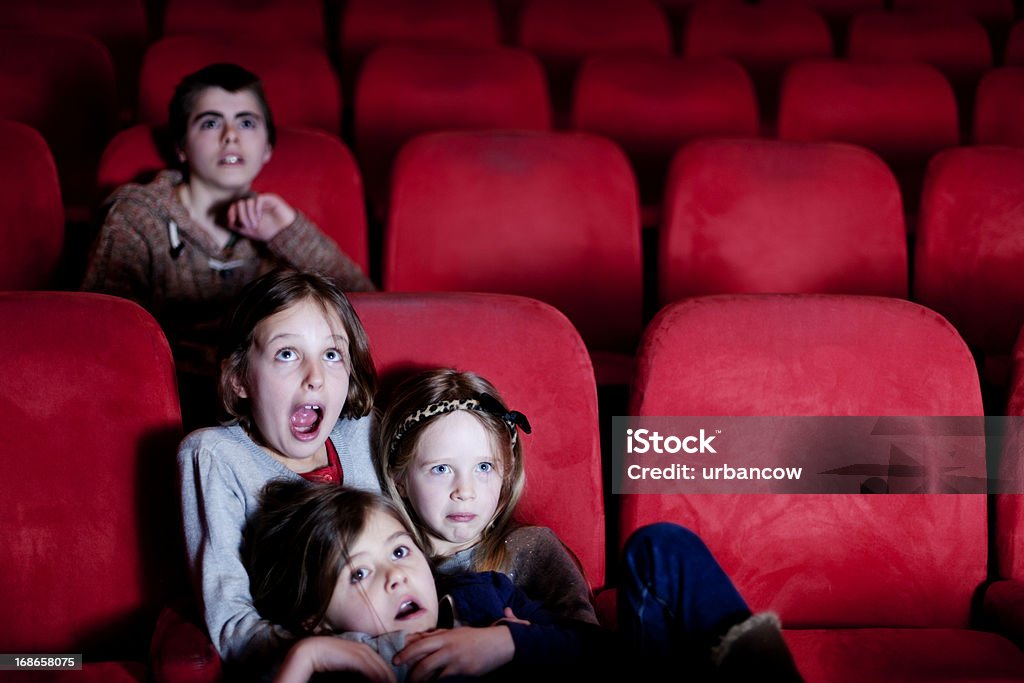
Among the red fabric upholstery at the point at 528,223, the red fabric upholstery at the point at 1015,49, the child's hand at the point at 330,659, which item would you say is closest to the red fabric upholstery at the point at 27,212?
the red fabric upholstery at the point at 528,223

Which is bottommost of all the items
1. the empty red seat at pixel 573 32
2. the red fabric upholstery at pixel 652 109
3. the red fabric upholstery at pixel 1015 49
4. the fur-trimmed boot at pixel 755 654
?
the fur-trimmed boot at pixel 755 654

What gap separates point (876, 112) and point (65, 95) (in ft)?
3.10

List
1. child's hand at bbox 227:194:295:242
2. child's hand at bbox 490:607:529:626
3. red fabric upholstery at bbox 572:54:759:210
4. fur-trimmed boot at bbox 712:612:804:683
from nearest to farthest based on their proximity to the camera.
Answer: fur-trimmed boot at bbox 712:612:804:683 < child's hand at bbox 490:607:529:626 < child's hand at bbox 227:194:295:242 < red fabric upholstery at bbox 572:54:759:210

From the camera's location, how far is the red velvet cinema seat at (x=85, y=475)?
1.87 ft

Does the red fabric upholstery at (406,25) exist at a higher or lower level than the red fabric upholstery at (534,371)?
higher

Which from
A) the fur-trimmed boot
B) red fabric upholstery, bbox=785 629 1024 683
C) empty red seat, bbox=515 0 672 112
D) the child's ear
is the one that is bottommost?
red fabric upholstery, bbox=785 629 1024 683

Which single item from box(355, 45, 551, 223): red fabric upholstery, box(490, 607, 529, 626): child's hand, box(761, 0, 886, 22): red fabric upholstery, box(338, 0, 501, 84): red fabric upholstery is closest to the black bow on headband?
box(490, 607, 529, 626): child's hand

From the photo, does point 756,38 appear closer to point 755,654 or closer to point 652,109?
point 652,109

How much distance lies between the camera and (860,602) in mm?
629

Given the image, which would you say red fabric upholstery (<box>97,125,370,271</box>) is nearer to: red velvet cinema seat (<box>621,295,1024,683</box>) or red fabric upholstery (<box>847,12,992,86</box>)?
red velvet cinema seat (<box>621,295,1024,683</box>)

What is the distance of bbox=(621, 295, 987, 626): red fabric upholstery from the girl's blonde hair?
8cm

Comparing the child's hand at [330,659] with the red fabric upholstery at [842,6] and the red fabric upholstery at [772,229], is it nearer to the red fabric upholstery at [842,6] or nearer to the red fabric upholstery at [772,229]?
the red fabric upholstery at [772,229]

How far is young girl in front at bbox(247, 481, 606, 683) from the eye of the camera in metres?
0.50

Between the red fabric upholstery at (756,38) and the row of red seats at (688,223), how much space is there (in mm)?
609
